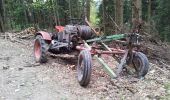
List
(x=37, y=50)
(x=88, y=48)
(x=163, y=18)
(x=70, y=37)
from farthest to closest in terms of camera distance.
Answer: (x=163, y=18) < (x=37, y=50) < (x=70, y=37) < (x=88, y=48)

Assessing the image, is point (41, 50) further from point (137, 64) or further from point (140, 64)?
point (140, 64)

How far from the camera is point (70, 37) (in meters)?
10.6

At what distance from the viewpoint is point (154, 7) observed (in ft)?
125

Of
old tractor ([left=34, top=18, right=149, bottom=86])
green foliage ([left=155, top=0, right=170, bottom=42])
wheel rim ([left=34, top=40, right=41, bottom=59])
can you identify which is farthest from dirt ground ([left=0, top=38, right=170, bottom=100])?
green foliage ([left=155, top=0, right=170, bottom=42])

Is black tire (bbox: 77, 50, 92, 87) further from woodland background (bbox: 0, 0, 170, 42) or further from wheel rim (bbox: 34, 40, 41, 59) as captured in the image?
woodland background (bbox: 0, 0, 170, 42)

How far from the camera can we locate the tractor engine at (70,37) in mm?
10617

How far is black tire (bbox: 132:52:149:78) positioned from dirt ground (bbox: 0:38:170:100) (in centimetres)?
21

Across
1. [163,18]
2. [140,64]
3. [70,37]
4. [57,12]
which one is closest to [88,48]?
[70,37]

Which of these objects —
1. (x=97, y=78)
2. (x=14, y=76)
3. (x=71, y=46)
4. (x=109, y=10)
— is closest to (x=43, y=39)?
(x=71, y=46)

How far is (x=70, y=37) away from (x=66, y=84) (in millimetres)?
2166

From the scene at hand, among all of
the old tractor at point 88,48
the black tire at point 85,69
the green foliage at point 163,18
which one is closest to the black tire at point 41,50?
the old tractor at point 88,48

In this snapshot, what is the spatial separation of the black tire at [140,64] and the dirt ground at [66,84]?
214 mm

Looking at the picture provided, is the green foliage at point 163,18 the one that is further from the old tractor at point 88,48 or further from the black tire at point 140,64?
the black tire at point 140,64

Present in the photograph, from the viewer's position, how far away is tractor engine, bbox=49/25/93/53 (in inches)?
418
